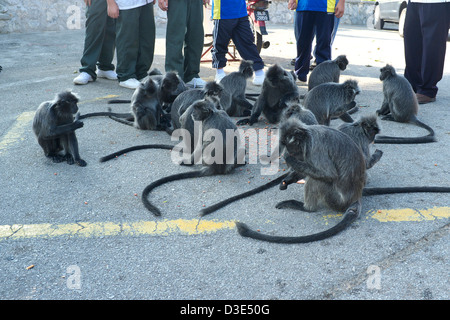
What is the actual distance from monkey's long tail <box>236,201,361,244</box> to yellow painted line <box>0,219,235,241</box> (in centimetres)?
15

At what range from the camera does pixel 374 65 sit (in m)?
8.41

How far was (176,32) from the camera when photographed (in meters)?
6.08

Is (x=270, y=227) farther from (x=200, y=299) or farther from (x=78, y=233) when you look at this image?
(x=78, y=233)

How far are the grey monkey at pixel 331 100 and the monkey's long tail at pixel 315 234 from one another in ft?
5.70

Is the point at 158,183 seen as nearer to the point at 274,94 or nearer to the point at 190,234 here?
the point at 190,234

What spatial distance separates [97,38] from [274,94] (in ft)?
10.2

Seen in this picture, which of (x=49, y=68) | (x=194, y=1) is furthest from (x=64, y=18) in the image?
(x=194, y=1)

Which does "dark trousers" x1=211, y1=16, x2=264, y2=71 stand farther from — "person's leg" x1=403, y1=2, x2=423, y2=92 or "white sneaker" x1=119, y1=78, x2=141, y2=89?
"person's leg" x1=403, y1=2, x2=423, y2=92

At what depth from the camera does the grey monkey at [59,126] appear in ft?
13.1

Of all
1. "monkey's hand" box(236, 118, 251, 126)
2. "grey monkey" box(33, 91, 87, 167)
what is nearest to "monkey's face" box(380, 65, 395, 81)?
"monkey's hand" box(236, 118, 251, 126)

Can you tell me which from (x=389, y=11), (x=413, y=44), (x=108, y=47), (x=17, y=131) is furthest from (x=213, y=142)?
(x=389, y=11)

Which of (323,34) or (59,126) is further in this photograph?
(323,34)

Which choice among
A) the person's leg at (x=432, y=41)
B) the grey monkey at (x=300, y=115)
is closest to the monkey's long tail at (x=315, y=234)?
the grey monkey at (x=300, y=115)

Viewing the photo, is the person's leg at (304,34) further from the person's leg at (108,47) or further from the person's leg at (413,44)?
the person's leg at (108,47)
